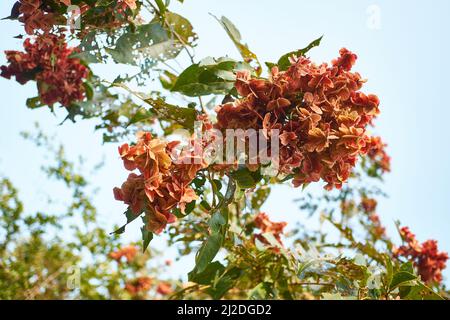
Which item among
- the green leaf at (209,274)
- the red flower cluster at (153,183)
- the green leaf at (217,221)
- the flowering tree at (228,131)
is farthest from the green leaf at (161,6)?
the green leaf at (209,274)

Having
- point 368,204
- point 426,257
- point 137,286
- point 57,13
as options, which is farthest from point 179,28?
point 368,204

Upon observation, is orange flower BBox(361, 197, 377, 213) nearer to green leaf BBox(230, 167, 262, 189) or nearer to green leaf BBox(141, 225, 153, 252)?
green leaf BBox(230, 167, 262, 189)

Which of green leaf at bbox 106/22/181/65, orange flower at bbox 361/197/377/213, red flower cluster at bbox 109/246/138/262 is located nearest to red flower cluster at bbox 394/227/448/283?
green leaf at bbox 106/22/181/65

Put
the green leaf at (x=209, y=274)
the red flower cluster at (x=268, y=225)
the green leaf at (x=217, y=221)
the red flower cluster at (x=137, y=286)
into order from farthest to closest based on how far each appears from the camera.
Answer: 1. the red flower cluster at (x=137, y=286)
2. the red flower cluster at (x=268, y=225)
3. the green leaf at (x=209, y=274)
4. the green leaf at (x=217, y=221)

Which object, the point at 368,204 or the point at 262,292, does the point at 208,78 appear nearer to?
the point at 262,292

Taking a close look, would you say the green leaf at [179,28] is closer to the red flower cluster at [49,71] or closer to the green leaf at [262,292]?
the red flower cluster at [49,71]

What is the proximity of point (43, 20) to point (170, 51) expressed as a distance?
0.32 metres

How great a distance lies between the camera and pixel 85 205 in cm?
A: 357

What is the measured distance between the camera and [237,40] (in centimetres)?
113

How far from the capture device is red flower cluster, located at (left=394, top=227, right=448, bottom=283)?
6.26 ft

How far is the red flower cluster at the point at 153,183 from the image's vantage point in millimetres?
822

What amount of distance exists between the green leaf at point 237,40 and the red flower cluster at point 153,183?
368 mm

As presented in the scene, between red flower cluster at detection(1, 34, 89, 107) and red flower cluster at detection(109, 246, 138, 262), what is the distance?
1.87 meters
